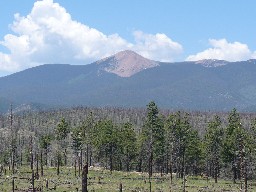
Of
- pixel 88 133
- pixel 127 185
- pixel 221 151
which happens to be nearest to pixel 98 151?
pixel 88 133

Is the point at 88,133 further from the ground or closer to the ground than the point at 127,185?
further from the ground

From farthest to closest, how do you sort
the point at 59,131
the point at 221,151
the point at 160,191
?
the point at 59,131 < the point at 221,151 < the point at 160,191

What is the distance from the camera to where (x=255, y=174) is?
106 meters

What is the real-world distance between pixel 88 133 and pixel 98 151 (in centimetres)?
852

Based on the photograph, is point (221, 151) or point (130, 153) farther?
point (130, 153)

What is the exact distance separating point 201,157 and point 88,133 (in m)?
32.5

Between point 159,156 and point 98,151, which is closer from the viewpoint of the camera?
point 159,156

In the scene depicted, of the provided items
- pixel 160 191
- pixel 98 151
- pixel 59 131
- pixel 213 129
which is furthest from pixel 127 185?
pixel 98 151

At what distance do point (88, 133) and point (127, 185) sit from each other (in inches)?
1760

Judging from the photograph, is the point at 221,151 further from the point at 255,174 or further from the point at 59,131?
the point at 59,131

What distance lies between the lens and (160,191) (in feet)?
233

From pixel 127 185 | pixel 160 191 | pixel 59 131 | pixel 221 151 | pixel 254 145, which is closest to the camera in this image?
pixel 160 191

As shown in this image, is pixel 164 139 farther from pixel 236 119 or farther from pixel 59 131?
pixel 59 131

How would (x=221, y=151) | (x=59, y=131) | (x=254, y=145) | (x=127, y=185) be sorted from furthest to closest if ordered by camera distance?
(x=59, y=131) < (x=221, y=151) < (x=254, y=145) < (x=127, y=185)
